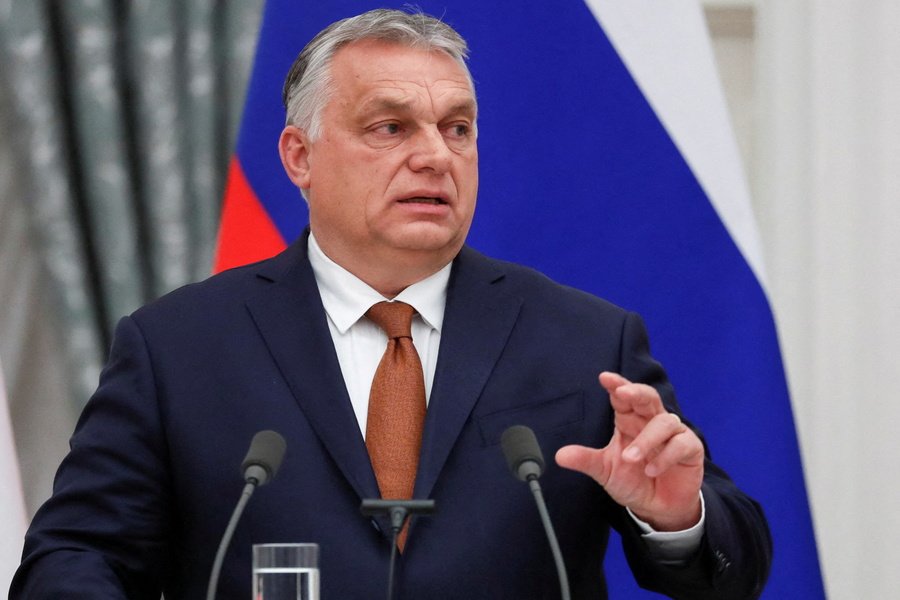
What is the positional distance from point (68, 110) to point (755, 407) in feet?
7.28

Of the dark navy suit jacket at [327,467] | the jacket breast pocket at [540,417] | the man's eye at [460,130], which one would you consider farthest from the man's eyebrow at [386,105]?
the jacket breast pocket at [540,417]

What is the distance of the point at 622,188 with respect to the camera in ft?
10.7

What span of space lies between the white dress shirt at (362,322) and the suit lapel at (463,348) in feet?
0.13

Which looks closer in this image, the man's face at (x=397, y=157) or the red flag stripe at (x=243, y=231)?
the man's face at (x=397, y=157)

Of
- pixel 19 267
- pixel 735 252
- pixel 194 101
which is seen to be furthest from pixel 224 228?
pixel 735 252

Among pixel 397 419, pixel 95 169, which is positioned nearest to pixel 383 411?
pixel 397 419

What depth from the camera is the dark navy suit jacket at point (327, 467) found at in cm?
217

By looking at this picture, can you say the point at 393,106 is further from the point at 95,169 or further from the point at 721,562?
the point at 95,169

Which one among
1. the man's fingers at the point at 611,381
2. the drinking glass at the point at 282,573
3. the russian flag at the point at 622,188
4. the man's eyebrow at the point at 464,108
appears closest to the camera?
the drinking glass at the point at 282,573

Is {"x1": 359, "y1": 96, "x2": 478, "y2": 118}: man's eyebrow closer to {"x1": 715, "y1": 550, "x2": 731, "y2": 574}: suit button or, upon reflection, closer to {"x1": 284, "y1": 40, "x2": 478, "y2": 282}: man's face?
{"x1": 284, "y1": 40, "x2": 478, "y2": 282}: man's face

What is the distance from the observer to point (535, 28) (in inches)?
131

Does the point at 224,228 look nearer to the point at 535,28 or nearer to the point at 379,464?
the point at 535,28

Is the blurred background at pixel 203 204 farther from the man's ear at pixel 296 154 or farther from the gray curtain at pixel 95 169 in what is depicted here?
the man's ear at pixel 296 154

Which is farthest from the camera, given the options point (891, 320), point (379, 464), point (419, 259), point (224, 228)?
point (891, 320)
